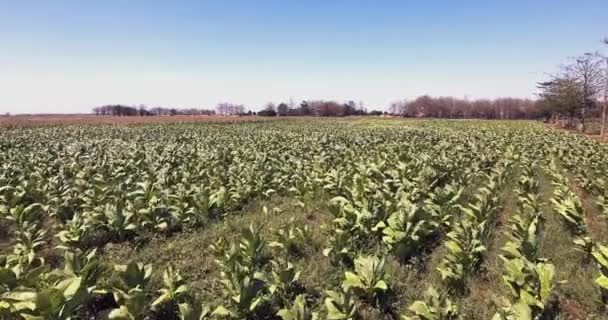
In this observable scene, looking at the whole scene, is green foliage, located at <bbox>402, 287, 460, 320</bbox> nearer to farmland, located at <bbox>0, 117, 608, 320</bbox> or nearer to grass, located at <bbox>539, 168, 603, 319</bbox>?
farmland, located at <bbox>0, 117, 608, 320</bbox>

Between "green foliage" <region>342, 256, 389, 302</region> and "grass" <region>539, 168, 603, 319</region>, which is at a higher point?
"green foliage" <region>342, 256, 389, 302</region>

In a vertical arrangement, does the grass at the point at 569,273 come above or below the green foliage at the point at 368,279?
below

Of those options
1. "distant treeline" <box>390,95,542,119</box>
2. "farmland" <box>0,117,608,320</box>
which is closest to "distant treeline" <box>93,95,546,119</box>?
"distant treeline" <box>390,95,542,119</box>

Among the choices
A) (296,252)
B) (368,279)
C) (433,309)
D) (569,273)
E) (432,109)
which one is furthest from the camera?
(432,109)

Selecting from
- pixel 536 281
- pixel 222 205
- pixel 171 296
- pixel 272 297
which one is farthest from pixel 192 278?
pixel 536 281

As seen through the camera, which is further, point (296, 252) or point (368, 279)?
point (296, 252)

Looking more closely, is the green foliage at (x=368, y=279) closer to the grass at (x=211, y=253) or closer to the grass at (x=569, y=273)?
the grass at (x=211, y=253)

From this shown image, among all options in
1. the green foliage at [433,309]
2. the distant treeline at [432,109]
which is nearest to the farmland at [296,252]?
the green foliage at [433,309]

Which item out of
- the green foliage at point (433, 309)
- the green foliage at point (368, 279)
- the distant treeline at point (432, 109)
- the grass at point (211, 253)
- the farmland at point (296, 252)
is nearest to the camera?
the green foliage at point (433, 309)

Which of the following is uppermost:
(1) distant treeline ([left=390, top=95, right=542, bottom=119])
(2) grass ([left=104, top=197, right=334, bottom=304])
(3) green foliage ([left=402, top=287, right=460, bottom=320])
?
(1) distant treeline ([left=390, top=95, right=542, bottom=119])

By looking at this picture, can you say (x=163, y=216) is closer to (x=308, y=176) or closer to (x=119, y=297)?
(x=119, y=297)

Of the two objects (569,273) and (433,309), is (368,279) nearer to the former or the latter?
(433,309)

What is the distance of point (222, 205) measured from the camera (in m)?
8.13

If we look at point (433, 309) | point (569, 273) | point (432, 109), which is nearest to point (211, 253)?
point (433, 309)
